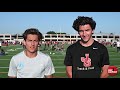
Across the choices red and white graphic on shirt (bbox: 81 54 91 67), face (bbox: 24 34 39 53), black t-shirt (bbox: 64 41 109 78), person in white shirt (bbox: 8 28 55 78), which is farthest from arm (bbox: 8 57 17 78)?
red and white graphic on shirt (bbox: 81 54 91 67)

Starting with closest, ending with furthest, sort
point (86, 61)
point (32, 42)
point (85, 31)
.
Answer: point (32, 42), point (86, 61), point (85, 31)

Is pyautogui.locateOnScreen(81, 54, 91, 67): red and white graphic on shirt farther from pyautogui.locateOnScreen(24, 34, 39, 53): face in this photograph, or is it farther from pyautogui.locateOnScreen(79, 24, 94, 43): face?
pyautogui.locateOnScreen(24, 34, 39, 53): face

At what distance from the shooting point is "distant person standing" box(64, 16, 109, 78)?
3.07 m

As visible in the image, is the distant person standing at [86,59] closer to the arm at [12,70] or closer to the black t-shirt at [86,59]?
the black t-shirt at [86,59]

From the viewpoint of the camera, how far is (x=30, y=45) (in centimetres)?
299

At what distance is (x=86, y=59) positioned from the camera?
125 inches

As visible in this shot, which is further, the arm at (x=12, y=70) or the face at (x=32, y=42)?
the face at (x=32, y=42)

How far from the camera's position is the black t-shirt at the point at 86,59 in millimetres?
3074

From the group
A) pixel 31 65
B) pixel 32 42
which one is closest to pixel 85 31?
pixel 32 42

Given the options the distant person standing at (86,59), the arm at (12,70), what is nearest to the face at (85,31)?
the distant person standing at (86,59)

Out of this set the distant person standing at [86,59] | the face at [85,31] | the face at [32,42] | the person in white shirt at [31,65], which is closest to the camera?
the person in white shirt at [31,65]

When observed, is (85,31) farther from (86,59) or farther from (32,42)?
(32,42)
